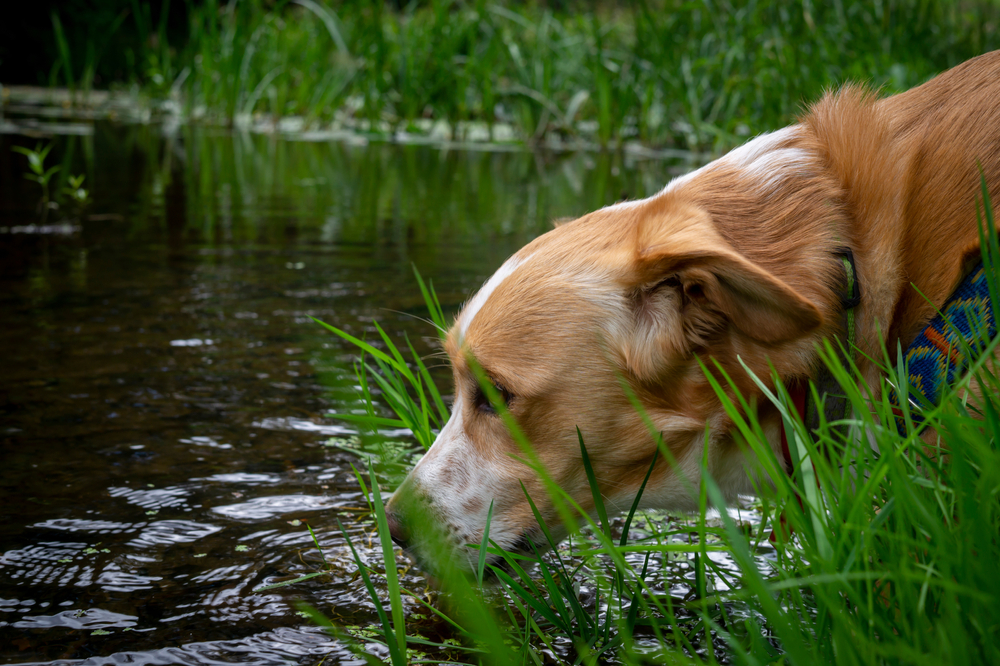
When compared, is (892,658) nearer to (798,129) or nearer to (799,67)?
(798,129)

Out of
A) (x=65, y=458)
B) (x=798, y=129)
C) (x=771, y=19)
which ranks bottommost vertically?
(x=65, y=458)

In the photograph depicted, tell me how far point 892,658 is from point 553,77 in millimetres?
11558

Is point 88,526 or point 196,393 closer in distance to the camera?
point 88,526

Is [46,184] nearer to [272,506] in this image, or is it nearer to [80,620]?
[272,506]

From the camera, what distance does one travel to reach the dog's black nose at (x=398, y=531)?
230cm

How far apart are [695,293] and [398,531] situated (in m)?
0.95

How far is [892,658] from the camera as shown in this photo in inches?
54.3

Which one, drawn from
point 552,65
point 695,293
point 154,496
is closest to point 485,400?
point 695,293

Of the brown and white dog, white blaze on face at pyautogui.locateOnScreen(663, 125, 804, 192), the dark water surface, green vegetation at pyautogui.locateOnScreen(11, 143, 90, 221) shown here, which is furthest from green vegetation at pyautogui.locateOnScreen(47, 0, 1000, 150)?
the brown and white dog

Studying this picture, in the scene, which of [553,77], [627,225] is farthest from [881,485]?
[553,77]

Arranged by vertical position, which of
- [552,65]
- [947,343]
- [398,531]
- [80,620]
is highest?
[552,65]

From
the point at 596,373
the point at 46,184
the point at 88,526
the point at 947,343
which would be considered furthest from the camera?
the point at 46,184

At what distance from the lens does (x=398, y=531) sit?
2303 mm

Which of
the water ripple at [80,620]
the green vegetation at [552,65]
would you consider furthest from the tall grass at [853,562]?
the green vegetation at [552,65]
